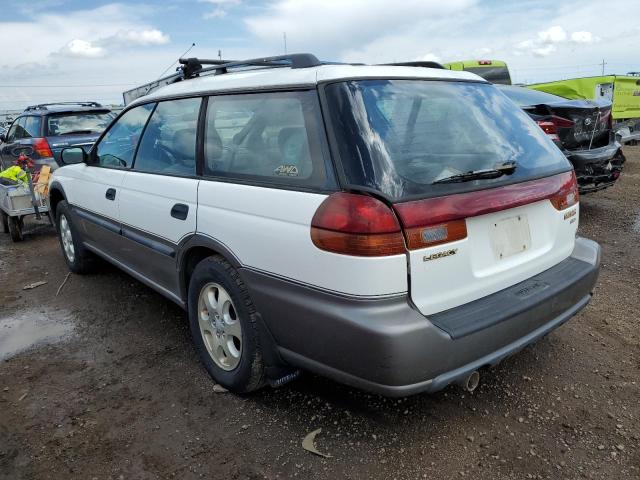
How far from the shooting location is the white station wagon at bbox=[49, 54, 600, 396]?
2.03 m

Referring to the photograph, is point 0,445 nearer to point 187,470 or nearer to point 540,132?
point 187,470

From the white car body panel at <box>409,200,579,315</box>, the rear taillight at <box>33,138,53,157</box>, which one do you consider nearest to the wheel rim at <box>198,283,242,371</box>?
the white car body panel at <box>409,200,579,315</box>

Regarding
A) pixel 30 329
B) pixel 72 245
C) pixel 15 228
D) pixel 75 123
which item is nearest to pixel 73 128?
pixel 75 123

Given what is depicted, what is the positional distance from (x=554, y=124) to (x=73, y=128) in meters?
7.10

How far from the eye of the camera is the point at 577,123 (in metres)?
5.93

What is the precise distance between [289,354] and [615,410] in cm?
172

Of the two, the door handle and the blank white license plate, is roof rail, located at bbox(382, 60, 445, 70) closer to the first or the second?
the blank white license plate

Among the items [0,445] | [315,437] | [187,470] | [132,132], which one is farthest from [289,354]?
[132,132]

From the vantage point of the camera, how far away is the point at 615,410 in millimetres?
2598

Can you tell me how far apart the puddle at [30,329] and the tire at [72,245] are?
761 mm

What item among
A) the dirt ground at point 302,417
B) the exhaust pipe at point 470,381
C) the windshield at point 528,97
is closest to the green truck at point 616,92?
the windshield at point 528,97

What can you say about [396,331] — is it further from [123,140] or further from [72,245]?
[72,245]

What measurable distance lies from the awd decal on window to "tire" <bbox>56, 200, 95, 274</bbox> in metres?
3.19

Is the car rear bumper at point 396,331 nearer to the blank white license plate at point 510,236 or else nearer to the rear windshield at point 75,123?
the blank white license plate at point 510,236
